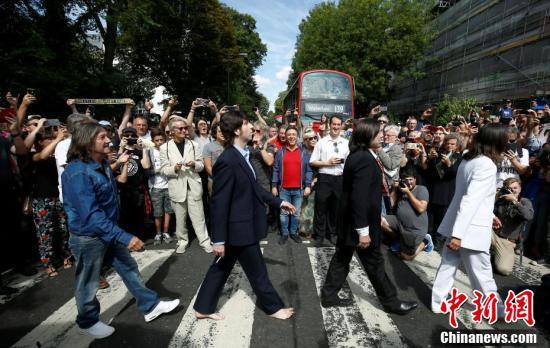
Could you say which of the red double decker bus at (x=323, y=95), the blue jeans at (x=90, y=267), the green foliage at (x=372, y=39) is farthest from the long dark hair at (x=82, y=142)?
the green foliage at (x=372, y=39)

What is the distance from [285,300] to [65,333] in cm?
224

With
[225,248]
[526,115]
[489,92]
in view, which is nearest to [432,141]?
[526,115]

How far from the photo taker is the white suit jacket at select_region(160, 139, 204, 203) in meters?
5.04

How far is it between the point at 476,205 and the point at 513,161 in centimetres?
304

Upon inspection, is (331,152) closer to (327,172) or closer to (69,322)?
(327,172)

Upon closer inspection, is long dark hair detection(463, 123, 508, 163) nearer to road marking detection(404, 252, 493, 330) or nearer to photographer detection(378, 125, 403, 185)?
road marking detection(404, 252, 493, 330)

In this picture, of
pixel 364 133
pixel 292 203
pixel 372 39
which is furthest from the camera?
pixel 372 39

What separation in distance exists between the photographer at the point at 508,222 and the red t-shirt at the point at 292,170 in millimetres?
3002

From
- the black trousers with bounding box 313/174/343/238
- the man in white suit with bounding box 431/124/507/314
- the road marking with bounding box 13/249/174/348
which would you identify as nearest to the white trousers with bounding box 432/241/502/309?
the man in white suit with bounding box 431/124/507/314

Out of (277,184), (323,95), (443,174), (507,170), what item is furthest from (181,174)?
(323,95)

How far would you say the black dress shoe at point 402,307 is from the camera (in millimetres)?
3273

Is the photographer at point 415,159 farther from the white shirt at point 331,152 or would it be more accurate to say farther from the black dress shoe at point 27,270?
the black dress shoe at point 27,270

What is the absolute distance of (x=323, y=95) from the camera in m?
13.7

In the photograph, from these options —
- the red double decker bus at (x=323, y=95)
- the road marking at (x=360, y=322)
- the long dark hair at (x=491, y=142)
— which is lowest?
the road marking at (x=360, y=322)
